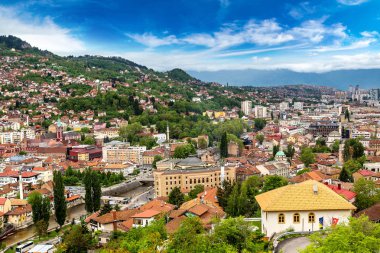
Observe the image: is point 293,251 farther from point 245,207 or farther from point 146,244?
point 245,207

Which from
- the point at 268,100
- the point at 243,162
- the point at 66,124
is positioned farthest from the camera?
the point at 268,100

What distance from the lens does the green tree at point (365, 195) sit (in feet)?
44.0

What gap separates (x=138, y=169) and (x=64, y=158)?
7395mm

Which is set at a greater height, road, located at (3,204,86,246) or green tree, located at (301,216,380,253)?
green tree, located at (301,216,380,253)

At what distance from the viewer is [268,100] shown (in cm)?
9969

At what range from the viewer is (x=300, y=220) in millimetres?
7387

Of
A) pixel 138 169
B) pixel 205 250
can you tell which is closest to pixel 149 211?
pixel 205 250

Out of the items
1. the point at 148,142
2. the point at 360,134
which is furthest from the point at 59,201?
the point at 360,134

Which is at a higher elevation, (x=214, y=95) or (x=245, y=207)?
(x=214, y=95)

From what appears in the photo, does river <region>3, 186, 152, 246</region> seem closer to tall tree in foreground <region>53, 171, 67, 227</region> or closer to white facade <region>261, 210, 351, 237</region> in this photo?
tall tree in foreground <region>53, 171, 67, 227</region>

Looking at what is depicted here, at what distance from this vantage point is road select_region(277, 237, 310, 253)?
6.49 metres

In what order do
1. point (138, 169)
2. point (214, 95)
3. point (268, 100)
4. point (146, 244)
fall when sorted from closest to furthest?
A: point (146, 244), point (138, 169), point (214, 95), point (268, 100)

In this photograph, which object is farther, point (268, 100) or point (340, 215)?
point (268, 100)

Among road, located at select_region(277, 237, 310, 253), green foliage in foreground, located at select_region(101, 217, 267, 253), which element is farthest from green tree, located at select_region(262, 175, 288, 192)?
road, located at select_region(277, 237, 310, 253)
